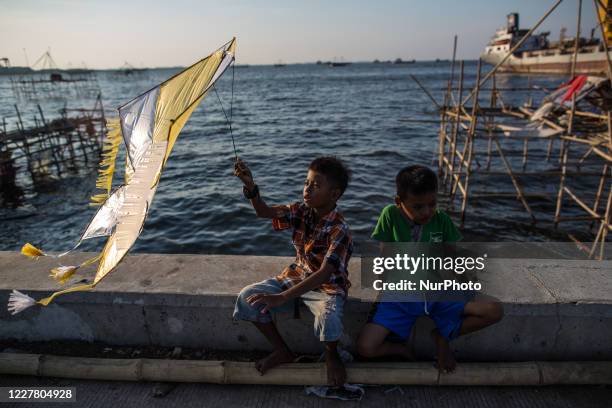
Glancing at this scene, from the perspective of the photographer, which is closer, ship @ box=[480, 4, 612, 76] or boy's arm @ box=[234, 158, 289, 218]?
boy's arm @ box=[234, 158, 289, 218]

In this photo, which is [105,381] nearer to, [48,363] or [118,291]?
[48,363]

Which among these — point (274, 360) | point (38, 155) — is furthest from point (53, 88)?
point (274, 360)

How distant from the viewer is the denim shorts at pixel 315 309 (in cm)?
265

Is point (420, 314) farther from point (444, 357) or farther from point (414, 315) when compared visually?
point (444, 357)

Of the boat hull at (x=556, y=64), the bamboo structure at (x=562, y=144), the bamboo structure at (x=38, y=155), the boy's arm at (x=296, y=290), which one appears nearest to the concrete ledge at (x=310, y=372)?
the boy's arm at (x=296, y=290)

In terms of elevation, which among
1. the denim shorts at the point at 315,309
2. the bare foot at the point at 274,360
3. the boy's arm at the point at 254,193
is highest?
the boy's arm at the point at 254,193

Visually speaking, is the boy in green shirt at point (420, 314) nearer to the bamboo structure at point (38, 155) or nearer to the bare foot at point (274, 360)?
the bare foot at point (274, 360)

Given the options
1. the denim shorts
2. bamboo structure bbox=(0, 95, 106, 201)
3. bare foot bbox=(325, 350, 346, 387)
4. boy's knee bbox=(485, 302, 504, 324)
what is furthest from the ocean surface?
boy's knee bbox=(485, 302, 504, 324)

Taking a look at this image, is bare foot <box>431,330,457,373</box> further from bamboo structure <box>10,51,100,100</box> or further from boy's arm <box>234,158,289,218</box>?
bamboo structure <box>10,51,100,100</box>

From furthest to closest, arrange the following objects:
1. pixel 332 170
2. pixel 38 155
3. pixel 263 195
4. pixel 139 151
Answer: pixel 38 155, pixel 263 195, pixel 332 170, pixel 139 151

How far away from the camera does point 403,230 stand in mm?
3008

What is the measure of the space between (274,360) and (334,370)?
442 millimetres

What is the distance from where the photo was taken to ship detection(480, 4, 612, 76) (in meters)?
48.2

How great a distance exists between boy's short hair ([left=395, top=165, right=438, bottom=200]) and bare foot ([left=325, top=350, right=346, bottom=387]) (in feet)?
4.25
